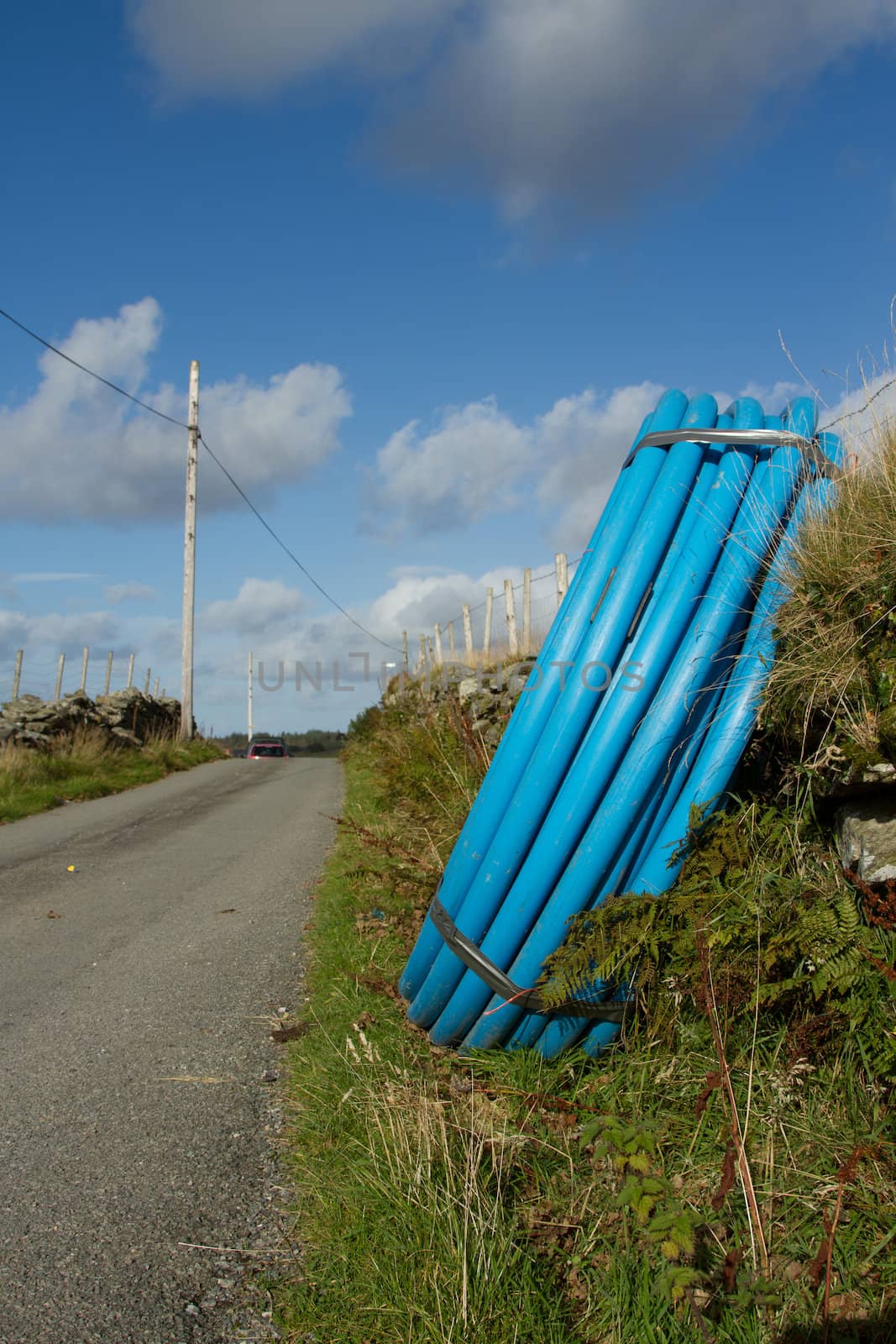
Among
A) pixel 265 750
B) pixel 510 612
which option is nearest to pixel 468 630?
pixel 510 612

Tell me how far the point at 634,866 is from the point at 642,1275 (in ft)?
3.88

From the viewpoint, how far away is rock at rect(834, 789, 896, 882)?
2.52 m

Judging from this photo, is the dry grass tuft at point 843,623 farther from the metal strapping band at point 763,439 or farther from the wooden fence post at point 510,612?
the wooden fence post at point 510,612

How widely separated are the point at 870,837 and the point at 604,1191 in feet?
4.07

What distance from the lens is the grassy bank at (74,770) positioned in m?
12.0

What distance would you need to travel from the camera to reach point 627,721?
2.93m

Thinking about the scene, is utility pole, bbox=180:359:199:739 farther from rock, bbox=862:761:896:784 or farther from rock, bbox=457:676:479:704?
rock, bbox=862:761:896:784

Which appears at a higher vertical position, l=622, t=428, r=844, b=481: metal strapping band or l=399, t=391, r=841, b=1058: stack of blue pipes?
l=622, t=428, r=844, b=481: metal strapping band

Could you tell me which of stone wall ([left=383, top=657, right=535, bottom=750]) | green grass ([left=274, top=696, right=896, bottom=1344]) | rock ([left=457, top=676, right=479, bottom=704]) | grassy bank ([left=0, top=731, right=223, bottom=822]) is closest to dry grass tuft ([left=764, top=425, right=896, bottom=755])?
green grass ([left=274, top=696, right=896, bottom=1344])

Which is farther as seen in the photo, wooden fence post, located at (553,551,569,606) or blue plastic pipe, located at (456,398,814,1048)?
Result: wooden fence post, located at (553,551,569,606)

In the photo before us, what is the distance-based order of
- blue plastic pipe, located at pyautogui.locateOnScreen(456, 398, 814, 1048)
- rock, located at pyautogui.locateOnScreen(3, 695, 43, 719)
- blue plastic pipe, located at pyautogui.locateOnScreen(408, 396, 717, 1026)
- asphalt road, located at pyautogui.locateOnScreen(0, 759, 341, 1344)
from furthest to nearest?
rock, located at pyautogui.locateOnScreen(3, 695, 43, 719), blue plastic pipe, located at pyautogui.locateOnScreen(408, 396, 717, 1026), blue plastic pipe, located at pyautogui.locateOnScreen(456, 398, 814, 1048), asphalt road, located at pyautogui.locateOnScreen(0, 759, 341, 1344)

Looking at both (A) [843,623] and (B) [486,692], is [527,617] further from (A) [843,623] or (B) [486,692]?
→ (A) [843,623]

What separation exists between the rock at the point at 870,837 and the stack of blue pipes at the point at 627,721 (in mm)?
391

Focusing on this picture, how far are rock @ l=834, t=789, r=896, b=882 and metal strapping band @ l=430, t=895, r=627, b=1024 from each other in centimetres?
86
